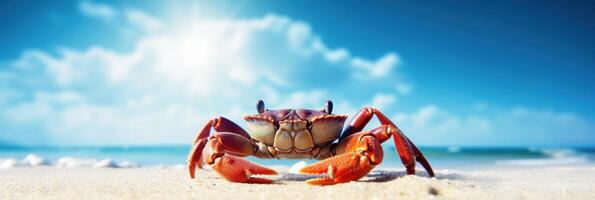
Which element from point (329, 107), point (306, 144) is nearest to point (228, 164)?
point (306, 144)

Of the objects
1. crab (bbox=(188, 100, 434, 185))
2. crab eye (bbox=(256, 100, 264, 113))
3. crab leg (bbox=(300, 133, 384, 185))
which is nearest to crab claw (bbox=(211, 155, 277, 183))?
crab (bbox=(188, 100, 434, 185))

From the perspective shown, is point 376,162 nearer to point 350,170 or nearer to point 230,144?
point 350,170

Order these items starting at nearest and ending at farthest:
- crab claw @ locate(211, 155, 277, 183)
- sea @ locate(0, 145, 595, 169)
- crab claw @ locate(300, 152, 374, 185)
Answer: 1. crab claw @ locate(300, 152, 374, 185)
2. crab claw @ locate(211, 155, 277, 183)
3. sea @ locate(0, 145, 595, 169)

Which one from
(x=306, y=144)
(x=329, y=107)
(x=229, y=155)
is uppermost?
(x=329, y=107)

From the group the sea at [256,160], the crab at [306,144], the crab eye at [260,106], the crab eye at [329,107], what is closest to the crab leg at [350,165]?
the crab at [306,144]

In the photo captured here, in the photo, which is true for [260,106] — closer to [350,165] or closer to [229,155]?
[229,155]

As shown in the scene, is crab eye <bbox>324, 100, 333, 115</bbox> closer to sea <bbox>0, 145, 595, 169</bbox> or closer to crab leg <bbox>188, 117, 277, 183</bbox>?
crab leg <bbox>188, 117, 277, 183</bbox>

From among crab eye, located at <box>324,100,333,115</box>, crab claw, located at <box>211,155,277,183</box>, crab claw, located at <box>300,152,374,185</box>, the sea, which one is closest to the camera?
crab claw, located at <box>300,152,374,185</box>
